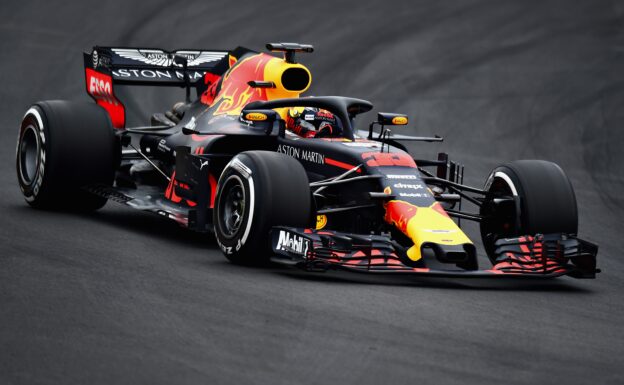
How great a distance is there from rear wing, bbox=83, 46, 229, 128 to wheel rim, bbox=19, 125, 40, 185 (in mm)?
979

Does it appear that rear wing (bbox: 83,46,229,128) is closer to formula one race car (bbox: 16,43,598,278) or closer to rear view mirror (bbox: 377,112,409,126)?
formula one race car (bbox: 16,43,598,278)

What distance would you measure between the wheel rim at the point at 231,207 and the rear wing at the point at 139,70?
3.19 meters

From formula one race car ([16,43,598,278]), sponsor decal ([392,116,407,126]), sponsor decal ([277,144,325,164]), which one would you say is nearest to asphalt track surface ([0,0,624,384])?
formula one race car ([16,43,598,278])

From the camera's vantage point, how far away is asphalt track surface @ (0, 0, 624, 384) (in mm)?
7969

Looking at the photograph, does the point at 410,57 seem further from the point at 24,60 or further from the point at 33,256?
the point at 33,256

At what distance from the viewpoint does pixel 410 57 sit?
23.2m

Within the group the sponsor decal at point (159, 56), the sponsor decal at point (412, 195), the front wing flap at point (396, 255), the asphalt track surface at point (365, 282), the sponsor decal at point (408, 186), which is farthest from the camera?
the sponsor decal at point (159, 56)

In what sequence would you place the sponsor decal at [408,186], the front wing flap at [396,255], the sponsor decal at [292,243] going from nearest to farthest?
the front wing flap at [396,255] → the sponsor decal at [292,243] → the sponsor decal at [408,186]

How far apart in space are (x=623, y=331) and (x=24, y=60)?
16.4 m

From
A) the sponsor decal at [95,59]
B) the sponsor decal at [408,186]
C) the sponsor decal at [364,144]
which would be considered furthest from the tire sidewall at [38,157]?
the sponsor decal at [408,186]

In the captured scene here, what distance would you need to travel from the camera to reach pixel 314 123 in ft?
42.3

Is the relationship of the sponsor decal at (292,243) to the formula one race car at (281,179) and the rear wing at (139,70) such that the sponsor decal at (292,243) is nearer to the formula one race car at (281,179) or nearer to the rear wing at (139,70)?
the formula one race car at (281,179)

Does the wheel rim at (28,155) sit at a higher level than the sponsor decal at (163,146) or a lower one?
lower

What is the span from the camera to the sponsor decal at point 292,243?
411 inches
